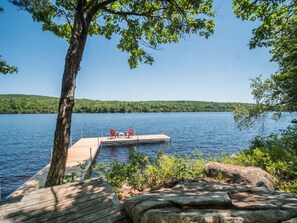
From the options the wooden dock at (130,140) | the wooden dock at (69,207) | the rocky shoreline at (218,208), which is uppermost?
the rocky shoreline at (218,208)

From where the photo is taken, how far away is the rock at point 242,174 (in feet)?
14.5

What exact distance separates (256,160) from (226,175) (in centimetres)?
207

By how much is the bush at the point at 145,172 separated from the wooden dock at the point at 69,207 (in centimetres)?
119

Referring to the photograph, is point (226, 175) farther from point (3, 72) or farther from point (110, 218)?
point (3, 72)

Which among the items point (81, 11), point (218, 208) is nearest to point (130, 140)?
point (81, 11)

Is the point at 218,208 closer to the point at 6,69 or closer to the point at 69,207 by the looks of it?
the point at 69,207

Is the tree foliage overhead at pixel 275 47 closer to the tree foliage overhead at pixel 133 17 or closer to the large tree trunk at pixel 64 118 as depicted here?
the tree foliage overhead at pixel 133 17

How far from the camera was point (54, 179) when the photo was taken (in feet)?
11.6

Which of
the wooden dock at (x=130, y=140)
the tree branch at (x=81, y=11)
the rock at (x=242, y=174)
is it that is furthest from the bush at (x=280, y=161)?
the wooden dock at (x=130, y=140)

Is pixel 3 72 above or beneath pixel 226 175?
above

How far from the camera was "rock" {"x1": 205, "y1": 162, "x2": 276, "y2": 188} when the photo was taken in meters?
4.41

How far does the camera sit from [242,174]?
4.66m

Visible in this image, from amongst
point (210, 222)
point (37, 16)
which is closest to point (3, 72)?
point (37, 16)

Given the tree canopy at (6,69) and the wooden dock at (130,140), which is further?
A: the wooden dock at (130,140)
